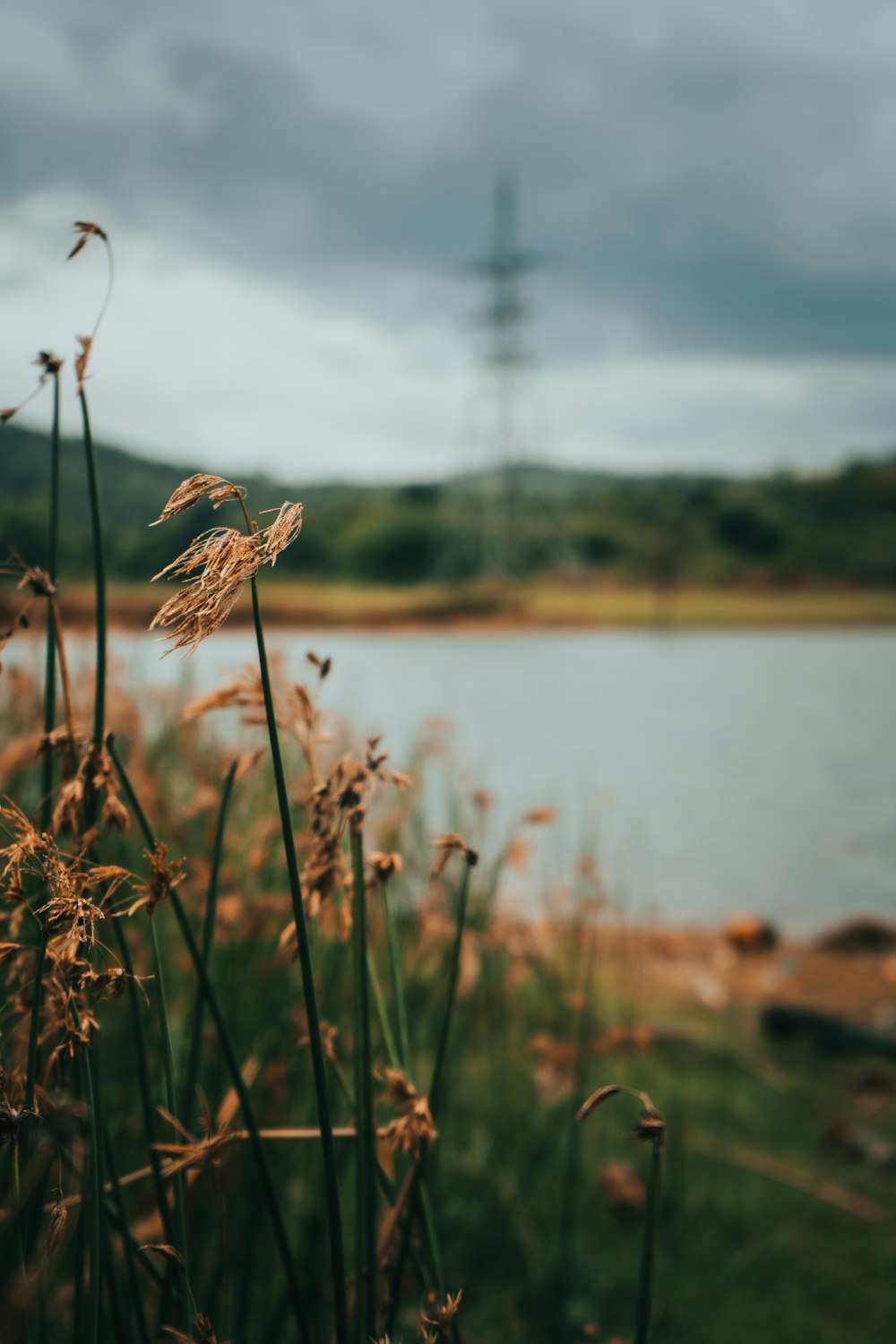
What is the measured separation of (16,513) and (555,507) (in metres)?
32.0

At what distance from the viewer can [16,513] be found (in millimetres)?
1980

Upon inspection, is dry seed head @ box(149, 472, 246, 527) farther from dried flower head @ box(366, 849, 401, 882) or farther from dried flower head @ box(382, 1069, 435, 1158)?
dried flower head @ box(382, 1069, 435, 1158)

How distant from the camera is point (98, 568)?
651 millimetres

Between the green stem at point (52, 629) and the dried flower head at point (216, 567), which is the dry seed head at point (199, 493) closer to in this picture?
the dried flower head at point (216, 567)

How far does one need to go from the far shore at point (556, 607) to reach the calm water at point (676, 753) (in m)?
6.68

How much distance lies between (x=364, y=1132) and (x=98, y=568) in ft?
1.31

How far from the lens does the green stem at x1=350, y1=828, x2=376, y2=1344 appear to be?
58 centimetres

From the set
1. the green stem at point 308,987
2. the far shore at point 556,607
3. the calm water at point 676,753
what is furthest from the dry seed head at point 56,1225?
the far shore at point 556,607

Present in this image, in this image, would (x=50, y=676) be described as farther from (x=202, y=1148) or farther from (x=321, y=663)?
(x=202, y=1148)

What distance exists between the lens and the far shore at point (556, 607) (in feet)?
82.8

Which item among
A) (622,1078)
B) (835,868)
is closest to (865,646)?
(835,868)

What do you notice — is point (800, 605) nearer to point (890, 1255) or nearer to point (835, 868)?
point (835, 868)

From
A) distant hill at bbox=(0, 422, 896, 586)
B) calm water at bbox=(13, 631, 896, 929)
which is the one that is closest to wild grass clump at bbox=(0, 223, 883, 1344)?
calm water at bbox=(13, 631, 896, 929)

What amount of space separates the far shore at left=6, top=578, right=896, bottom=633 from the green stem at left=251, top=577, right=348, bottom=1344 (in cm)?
2047
